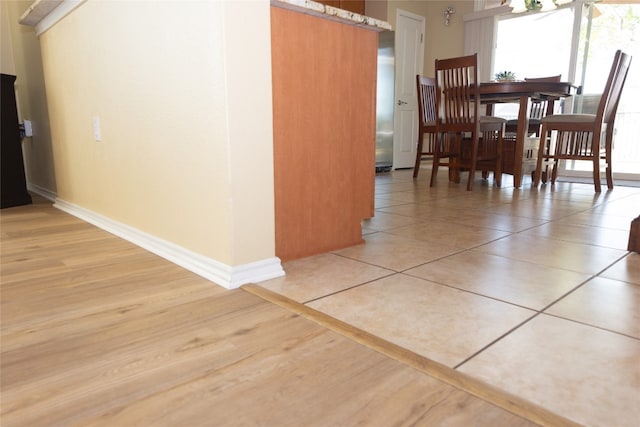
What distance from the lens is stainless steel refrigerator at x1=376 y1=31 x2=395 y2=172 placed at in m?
5.00

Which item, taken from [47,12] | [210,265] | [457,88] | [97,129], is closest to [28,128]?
[47,12]

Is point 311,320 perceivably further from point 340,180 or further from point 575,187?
point 575,187

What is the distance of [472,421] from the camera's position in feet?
2.08

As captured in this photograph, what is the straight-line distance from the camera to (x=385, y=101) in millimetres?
5105

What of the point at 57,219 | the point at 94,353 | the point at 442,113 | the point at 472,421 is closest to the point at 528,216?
the point at 442,113

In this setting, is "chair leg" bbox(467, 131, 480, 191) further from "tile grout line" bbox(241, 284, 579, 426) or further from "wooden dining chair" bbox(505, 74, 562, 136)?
"tile grout line" bbox(241, 284, 579, 426)

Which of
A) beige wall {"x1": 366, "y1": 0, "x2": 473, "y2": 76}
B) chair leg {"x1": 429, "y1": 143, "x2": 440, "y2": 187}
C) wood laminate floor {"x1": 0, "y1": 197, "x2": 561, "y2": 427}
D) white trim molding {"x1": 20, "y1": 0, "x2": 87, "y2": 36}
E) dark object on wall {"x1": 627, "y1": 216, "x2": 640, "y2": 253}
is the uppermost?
beige wall {"x1": 366, "y1": 0, "x2": 473, "y2": 76}

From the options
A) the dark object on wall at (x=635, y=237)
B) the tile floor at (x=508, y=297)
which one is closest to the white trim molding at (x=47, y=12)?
the tile floor at (x=508, y=297)

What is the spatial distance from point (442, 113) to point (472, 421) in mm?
3356

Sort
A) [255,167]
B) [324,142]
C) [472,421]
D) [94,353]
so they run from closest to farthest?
[472,421] < [94,353] < [255,167] < [324,142]

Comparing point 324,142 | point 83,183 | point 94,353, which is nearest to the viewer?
point 94,353

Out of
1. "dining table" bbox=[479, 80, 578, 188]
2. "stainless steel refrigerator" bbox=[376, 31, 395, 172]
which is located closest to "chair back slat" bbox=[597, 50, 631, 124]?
"dining table" bbox=[479, 80, 578, 188]

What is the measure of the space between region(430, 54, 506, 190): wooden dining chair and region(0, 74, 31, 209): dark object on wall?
303 cm

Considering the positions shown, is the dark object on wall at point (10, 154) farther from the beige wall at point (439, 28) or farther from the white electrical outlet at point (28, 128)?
the beige wall at point (439, 28)
